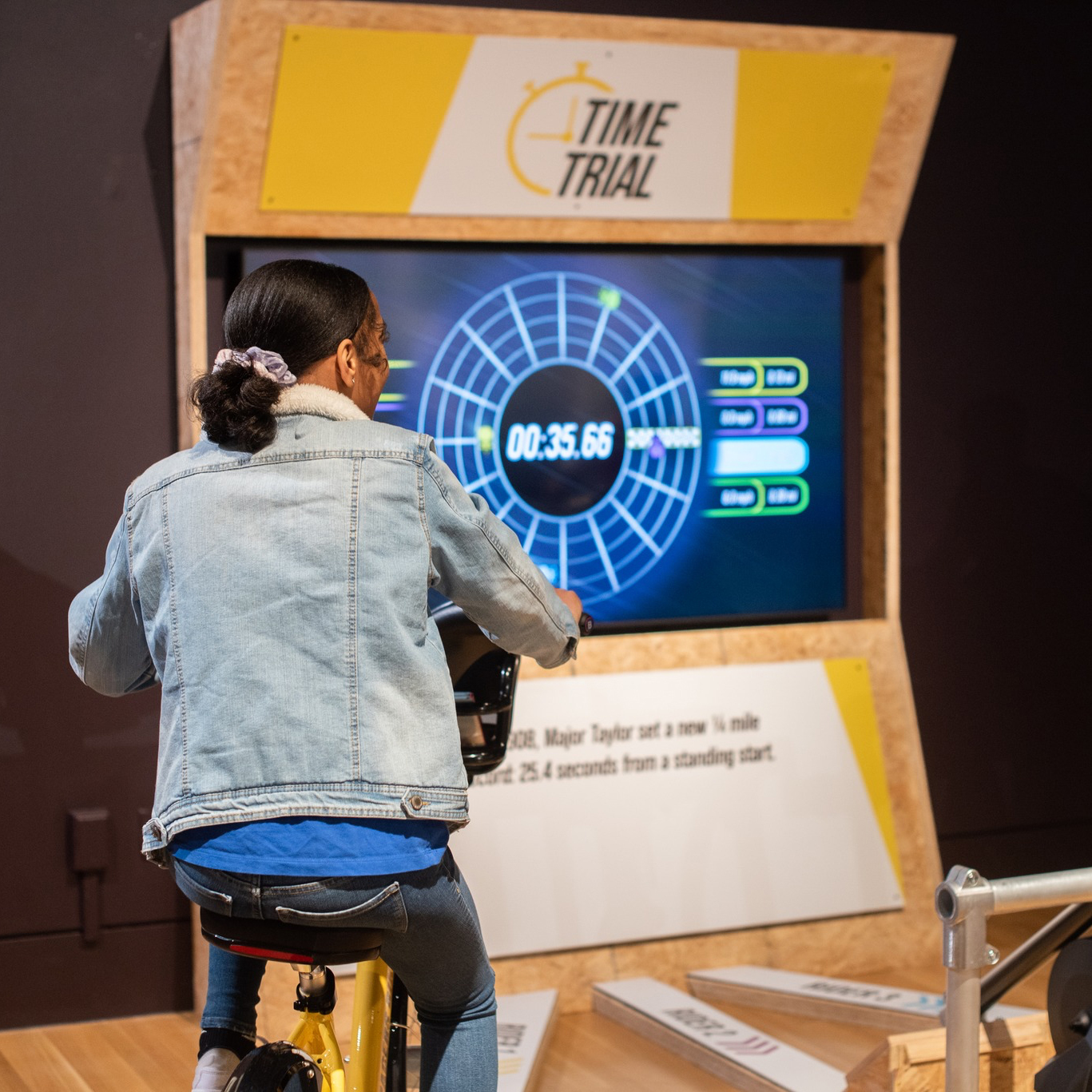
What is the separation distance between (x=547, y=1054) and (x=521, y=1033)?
100 millimetres

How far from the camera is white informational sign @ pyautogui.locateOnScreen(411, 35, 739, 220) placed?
3473 mm

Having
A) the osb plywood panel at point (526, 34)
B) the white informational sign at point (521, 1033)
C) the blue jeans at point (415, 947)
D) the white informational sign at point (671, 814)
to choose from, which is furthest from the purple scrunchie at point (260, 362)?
the white informational sign at point (671, 814)

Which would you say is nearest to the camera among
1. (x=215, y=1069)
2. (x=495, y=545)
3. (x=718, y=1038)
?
(x=495, y=545)

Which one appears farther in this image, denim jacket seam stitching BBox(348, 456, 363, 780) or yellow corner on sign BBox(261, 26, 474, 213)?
yellow corner on sign BBox(261, 26, 474, 213)

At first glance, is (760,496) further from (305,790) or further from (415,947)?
(305,790)

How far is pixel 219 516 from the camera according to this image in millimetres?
1663

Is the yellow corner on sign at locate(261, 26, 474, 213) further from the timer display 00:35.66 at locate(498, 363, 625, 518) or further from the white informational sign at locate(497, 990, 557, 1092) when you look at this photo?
the white informational sign at locate(497, 990, 557, 1092)

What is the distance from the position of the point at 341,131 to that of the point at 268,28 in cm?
27

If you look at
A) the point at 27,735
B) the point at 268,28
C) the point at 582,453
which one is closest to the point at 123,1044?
the point at 27,735

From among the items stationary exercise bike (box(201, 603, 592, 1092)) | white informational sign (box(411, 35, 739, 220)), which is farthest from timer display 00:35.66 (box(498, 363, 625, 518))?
stationary exercise bike (box(201, 603, 592, 1092))

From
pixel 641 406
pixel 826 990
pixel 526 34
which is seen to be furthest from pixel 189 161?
pixel 826 990

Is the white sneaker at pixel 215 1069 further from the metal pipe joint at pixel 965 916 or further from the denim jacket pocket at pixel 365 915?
the metal pipe joint at pixel 965 916

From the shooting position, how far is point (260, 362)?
1690mm

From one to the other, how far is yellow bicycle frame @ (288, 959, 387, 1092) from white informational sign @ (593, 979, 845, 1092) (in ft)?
3.88
